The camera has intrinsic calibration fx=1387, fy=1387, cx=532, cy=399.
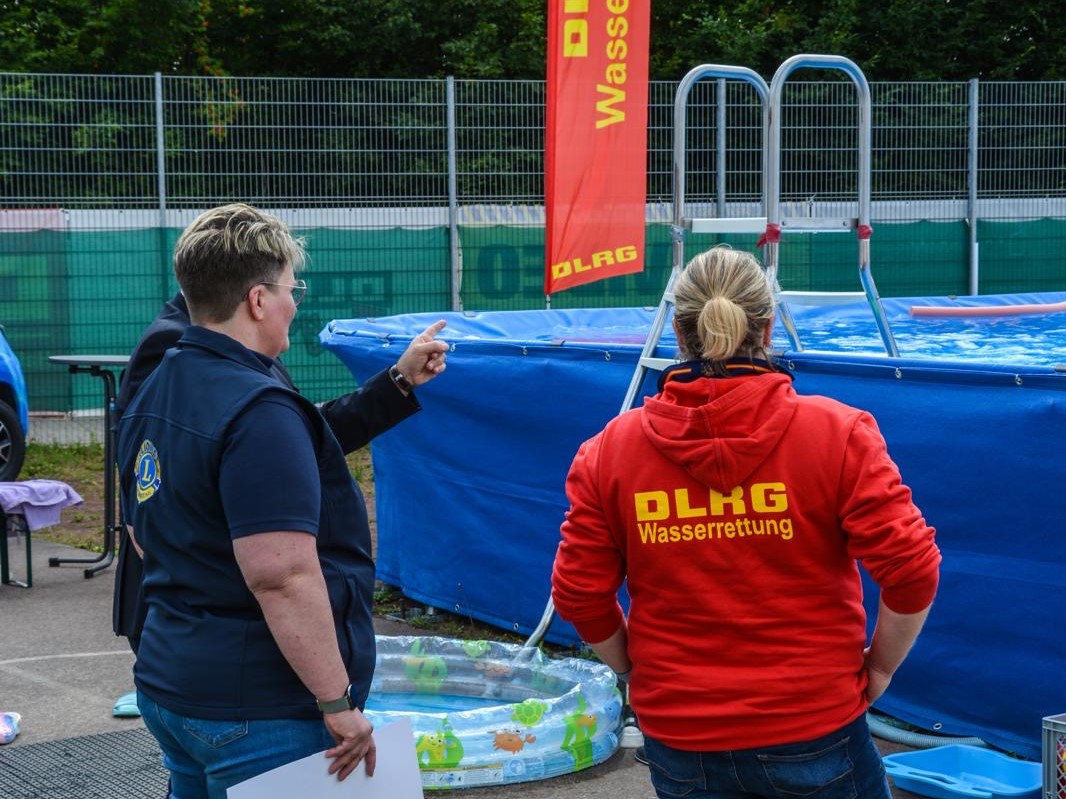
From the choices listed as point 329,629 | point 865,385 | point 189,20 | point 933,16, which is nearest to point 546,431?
point 865,385

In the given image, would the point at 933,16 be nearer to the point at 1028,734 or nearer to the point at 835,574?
the point at 1028,734

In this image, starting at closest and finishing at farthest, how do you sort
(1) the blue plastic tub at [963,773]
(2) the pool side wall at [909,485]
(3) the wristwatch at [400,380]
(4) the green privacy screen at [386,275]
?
(3) the wristwatch at [400,380] < (1) the blue plastic tub at [963,773] < (2) the pool side wall at [909,485] < (4) the green privacy screen at [386,275]

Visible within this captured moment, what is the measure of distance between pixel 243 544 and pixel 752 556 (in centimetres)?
85

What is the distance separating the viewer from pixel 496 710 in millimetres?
4504

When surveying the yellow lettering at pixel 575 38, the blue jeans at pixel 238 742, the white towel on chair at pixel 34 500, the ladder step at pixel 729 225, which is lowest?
the white towel on chair at pixel 34 500

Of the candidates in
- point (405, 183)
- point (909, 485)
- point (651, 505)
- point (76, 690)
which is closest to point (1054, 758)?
point (909, 485)

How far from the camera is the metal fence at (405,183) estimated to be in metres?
12.2

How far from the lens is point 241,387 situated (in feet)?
7.78

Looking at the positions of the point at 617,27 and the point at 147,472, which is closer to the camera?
the point at 147,472

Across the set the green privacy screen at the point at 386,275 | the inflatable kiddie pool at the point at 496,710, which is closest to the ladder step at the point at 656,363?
the inflatable kiddie pool at the point at 496,710

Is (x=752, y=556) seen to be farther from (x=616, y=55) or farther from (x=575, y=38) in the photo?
(x=616, y=55)

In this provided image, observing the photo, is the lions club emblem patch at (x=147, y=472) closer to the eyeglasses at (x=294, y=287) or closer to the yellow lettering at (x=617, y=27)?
the eyeglasses at (x=294, y=287)

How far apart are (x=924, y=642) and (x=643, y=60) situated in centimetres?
375

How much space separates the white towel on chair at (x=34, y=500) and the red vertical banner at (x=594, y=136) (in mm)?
2833
